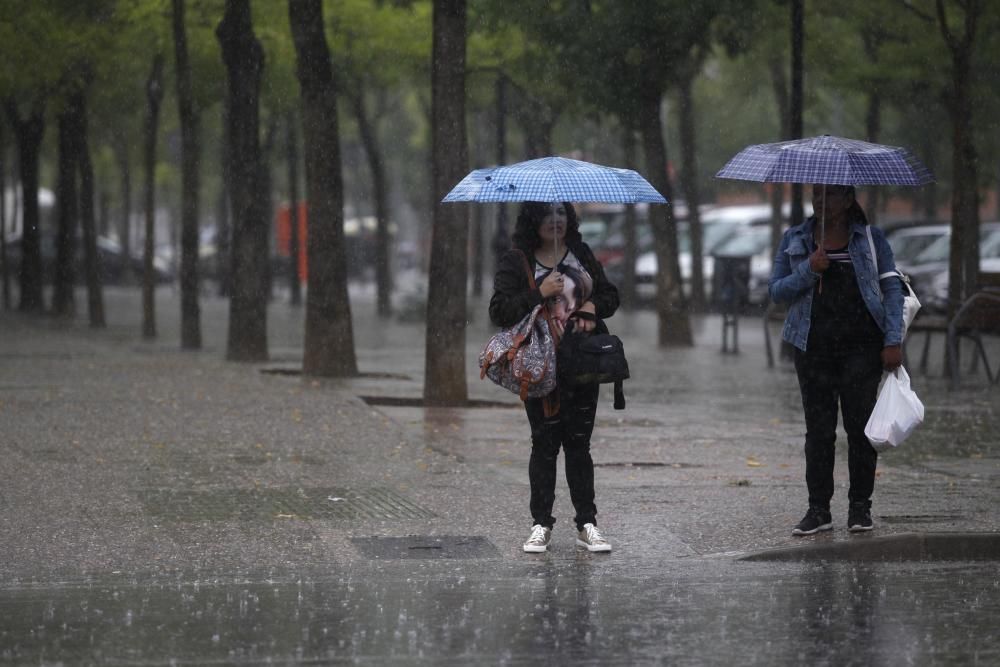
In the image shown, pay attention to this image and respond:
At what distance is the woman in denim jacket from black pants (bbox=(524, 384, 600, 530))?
3.62 ft

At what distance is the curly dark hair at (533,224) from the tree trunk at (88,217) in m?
21.3

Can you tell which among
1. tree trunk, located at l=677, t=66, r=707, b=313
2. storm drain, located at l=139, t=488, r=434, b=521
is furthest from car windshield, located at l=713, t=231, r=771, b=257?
storm drain, located at l=139, t=488, r=434, b=521

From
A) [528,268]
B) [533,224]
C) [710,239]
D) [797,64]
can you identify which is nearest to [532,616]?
[528,268]

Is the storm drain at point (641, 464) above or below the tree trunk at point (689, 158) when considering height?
below

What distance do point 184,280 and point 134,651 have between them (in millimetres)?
17891

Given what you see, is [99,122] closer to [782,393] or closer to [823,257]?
[782,393]

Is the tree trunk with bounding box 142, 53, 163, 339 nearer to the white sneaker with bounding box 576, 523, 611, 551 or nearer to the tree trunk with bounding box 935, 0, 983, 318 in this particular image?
the tree trunk with bounding box 935, 0, 983, 318

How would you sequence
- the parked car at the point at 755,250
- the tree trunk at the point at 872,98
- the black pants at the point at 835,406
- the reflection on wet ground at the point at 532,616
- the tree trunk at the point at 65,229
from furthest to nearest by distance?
the parked car at the point at 755,250 < the tree trunk at the point at 65,229 < the tree trunk at the point at 872,98 < the black pants at the point at 835,406 < the reflection on wet ground at the point at 532,616

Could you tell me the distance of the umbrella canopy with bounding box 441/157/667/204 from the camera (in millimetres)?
8156

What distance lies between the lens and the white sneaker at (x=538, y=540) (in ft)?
27.7

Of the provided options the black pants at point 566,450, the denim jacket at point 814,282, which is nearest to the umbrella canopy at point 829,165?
the denim jacket at point 814,282

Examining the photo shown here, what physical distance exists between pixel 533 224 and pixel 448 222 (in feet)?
21.8

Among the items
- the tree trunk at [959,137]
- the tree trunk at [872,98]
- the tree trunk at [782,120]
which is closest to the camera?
the tree trunk at [959,137]

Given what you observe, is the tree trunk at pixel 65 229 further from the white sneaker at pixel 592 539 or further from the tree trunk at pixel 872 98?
the white sneaker at pixel 592 539
